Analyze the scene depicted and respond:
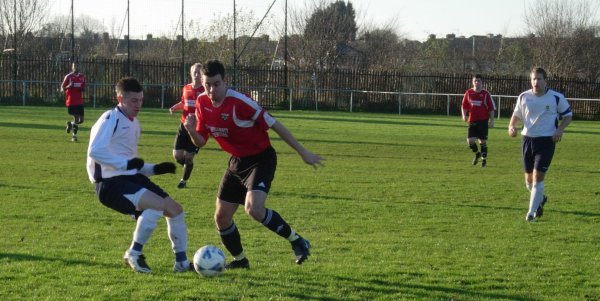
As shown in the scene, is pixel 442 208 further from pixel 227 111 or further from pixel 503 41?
pixel 503 41

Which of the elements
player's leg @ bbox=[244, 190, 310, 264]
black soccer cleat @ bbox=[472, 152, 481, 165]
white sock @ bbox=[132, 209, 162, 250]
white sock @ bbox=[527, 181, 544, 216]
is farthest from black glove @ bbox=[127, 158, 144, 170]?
black soccer cleat @ bbox=[472, 152, 481, 165]

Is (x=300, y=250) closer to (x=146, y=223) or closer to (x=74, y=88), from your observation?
(x=146, y=223)

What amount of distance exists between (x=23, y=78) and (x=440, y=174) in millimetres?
28947

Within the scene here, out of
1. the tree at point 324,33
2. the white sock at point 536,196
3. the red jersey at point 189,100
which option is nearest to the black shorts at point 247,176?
Result: the white sock at point 536,196

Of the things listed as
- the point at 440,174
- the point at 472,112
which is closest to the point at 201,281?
the point at 440,174

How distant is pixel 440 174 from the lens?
16.5m

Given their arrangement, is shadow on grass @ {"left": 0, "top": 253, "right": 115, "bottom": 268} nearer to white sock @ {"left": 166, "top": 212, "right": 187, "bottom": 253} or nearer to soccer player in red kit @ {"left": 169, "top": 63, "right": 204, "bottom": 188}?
white sock @ {"left": 166, "top": 212, "right": 187, "bottom": 253}

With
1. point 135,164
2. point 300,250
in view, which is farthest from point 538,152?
point 135,164

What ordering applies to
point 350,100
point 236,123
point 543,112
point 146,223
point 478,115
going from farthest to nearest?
point 350,100 → point 478,115 → point 543,112 → point 236,123 → point 146,223

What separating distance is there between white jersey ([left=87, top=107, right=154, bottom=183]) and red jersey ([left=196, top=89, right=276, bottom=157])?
0.64m

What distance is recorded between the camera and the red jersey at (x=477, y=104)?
1883 cm

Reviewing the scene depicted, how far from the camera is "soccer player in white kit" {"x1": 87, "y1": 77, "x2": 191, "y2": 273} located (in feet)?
22.5

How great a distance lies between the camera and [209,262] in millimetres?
6906

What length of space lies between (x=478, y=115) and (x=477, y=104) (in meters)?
0.26
